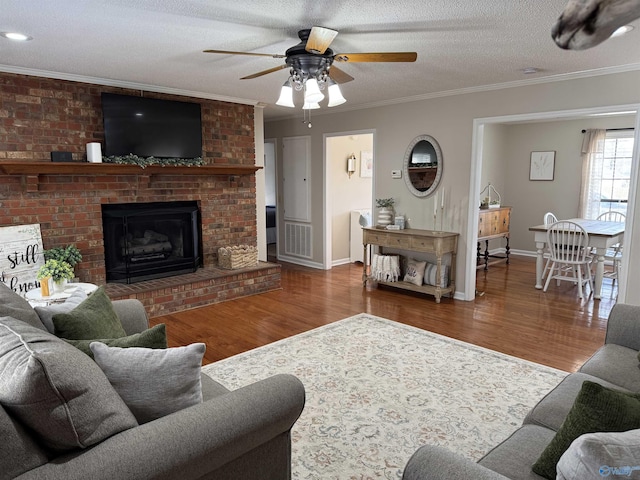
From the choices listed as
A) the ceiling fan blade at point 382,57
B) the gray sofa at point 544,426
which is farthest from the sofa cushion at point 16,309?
the ceiling fan blade at point 382,57

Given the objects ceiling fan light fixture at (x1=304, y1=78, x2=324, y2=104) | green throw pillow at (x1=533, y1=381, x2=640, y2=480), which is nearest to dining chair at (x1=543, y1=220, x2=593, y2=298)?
ceiling fan light fixture at (x1=304, y1=78, x2=324, y2=104)

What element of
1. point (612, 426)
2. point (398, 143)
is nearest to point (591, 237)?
point (398, 143)

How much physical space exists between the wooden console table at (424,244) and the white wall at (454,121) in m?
0.10

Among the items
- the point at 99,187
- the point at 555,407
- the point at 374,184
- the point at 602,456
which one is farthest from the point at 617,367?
the point at 99,187

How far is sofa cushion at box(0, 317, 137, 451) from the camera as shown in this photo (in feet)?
3.84

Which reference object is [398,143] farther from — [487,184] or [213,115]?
[487,184]

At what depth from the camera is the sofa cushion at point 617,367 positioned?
Result: 2.11 m

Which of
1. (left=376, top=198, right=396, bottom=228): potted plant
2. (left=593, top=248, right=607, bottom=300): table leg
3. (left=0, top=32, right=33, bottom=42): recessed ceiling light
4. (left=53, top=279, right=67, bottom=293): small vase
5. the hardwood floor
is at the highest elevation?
(left=0, top=32, right=33, bottom=42): recessed ceiling light

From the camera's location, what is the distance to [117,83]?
14.8ft

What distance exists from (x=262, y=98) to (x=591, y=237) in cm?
413

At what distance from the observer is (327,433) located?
8.23 feet

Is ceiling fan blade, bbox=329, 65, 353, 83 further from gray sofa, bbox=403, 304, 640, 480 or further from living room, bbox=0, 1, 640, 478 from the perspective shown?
gray sofa, bbox=403, 304, 640, 480

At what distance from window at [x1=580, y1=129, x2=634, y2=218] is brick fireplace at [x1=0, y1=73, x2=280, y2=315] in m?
5.37

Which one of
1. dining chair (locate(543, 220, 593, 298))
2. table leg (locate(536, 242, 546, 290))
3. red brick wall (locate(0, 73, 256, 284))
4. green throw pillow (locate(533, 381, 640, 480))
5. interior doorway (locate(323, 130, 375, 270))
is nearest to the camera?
green throw pillow (locate(533, 381, 640, 480))
